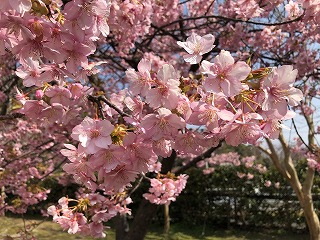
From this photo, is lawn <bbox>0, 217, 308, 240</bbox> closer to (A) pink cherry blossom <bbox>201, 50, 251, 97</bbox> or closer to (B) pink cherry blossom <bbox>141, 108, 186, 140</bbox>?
(B) pink cherry blossom <bbox>141, 108, 186, 140</bbox>

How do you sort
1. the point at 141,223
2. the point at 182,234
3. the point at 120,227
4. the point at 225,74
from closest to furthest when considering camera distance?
the point at 225,74, the point at 141,223, the point at 120,227, the point at 182,234

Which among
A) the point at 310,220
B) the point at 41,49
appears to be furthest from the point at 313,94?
the point at 41,49

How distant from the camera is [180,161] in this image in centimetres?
1257

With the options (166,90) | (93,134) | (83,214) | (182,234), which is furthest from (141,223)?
(182,234)

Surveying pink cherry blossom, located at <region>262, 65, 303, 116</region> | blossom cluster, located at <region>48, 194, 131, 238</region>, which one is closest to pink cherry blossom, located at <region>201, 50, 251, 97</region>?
pink cherry blossom, located at <region>262, 65, 303, 116</region>

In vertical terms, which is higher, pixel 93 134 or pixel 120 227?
pixel 93 134

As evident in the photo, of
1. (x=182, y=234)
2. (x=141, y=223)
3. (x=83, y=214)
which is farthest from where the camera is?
(x=182, y=234)

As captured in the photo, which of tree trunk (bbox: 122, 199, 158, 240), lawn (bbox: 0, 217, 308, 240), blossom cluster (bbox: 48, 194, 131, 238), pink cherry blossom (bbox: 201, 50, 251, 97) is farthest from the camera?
lawn (bbox: 0, 217, 308, 240)

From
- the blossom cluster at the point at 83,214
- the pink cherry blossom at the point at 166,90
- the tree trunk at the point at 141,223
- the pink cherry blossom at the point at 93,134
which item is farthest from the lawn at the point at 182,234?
the pink cherry blossom at the point at 166,90

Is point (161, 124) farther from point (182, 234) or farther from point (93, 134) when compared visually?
point (182, 234)

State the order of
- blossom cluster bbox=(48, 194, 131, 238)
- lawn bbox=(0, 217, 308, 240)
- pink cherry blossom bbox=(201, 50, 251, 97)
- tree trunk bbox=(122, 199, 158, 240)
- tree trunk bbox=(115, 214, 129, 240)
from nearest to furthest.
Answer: pink cherry blossom bbox=(201, 50, 251, 97)
blossom cluster bbox=(48, 194, 131, 238)
tree trunk bbox=(122, 199, 158, 240)
tree trunk bbox=(115, 214, 129, 240)
lawn bbox=(0, 217, 308, 240)

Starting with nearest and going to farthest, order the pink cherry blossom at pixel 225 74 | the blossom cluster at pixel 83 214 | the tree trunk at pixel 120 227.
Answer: the pink cherry blossom at pixel 225 74, the blossom cluster at pixel 83 214, the tree trunk at pixel 120 227

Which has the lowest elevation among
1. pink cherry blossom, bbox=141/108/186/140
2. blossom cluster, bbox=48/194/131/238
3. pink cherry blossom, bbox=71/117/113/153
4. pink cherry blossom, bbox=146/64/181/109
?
blossom cluster, bbox=48/194/131/238

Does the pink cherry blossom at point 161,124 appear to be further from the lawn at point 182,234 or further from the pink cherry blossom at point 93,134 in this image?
the lawn at point 182,234
